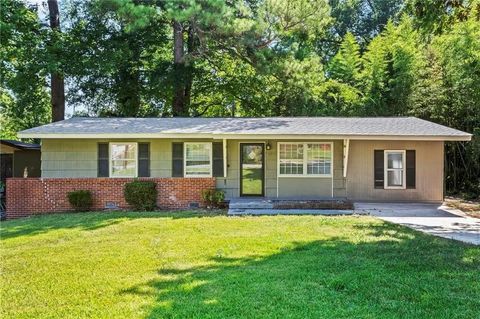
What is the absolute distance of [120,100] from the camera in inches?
878

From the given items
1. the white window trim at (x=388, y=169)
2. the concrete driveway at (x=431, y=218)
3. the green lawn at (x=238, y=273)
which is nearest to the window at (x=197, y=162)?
the green lawn at (x=238, y=273)

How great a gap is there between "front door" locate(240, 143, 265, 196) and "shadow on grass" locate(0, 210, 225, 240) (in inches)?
77.0

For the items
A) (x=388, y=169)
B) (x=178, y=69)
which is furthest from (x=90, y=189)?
(x=388, y=169)

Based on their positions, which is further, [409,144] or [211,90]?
[211,90]

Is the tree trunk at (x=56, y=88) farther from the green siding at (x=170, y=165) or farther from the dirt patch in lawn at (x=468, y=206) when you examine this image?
the dirt patch in lawn at (x=468, y=206)

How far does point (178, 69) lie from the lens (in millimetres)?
20094

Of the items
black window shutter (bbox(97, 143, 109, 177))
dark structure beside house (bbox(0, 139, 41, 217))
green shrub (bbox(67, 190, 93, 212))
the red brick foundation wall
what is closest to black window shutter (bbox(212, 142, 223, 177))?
the red brick foundation wall

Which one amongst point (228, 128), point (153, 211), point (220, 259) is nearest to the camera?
point (220, 259)

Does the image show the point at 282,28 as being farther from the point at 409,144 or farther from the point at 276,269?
the point at 276,269

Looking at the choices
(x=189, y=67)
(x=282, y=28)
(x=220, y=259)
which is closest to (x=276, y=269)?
(x=220, y=259)

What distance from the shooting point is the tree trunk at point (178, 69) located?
65.8ft

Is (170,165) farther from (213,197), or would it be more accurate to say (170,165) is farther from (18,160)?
(18,160)

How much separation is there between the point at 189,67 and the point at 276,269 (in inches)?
630

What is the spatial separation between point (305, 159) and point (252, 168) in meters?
1.68
